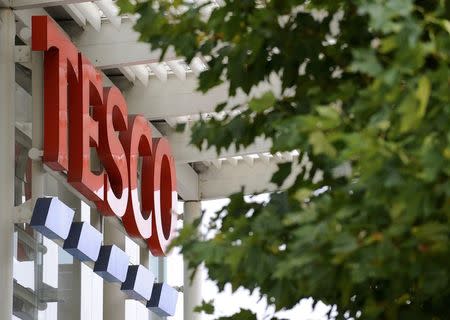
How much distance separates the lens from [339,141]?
4.40 m

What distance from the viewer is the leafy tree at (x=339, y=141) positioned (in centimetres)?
402

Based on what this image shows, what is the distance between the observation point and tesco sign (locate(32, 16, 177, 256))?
606 inches

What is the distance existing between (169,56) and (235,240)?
12.2 meters

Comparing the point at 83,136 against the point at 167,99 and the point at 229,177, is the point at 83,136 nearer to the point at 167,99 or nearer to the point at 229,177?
the point at 167,99

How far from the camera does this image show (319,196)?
4871 mm

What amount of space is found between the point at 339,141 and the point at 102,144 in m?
13.4

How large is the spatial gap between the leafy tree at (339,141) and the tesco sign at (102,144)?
10051mm

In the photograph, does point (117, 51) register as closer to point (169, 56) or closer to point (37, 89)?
point (169, 56)

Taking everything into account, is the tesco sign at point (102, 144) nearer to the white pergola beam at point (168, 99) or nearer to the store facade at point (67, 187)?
the store facade at point (67, 187)

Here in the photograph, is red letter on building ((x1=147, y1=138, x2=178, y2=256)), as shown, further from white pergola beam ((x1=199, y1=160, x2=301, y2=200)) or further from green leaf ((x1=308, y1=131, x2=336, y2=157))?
green leaf ((x1=308, y1=131, x2=336, y2=157))

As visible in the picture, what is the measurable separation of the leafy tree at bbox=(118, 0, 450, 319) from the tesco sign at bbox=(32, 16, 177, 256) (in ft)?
33.0

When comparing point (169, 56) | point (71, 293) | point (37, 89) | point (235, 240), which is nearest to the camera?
point (235, 240)

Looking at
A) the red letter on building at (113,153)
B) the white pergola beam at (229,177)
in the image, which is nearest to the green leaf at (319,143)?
the red letter on building at (113,153)

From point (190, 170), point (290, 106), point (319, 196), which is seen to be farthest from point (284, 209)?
point (190, 170)
